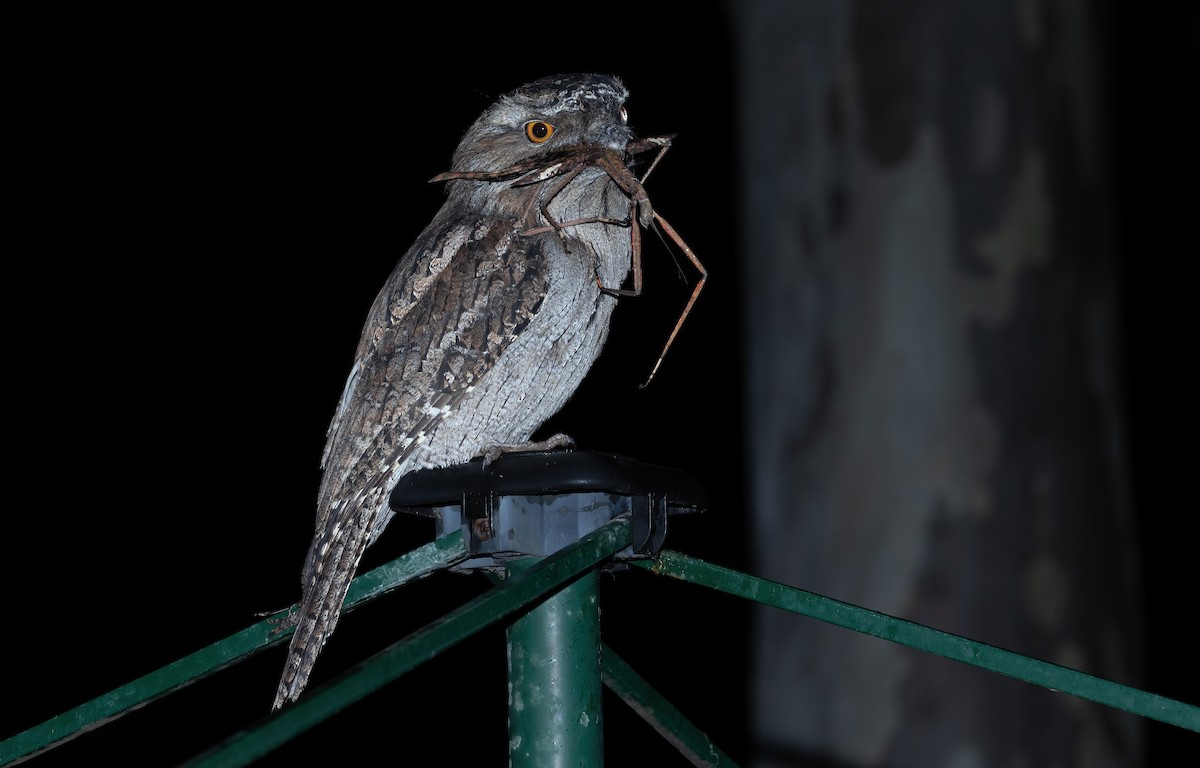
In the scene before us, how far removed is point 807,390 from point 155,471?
2.93m

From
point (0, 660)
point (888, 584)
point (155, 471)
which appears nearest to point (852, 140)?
point (888, 584)

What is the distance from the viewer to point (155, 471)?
4.96 m

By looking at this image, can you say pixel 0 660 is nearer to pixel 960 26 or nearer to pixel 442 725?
pixel 442 725

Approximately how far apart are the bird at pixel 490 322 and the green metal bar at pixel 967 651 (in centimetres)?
82

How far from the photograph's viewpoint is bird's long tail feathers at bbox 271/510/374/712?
5.98 feet

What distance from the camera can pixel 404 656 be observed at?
0.95 m

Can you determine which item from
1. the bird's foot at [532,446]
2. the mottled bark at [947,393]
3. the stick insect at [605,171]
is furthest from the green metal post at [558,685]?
the mottled bark at [947,393]

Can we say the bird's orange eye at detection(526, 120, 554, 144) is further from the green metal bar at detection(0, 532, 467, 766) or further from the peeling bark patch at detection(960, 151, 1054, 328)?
the peeling bark patch at detection(960, 151, 1054, 328)

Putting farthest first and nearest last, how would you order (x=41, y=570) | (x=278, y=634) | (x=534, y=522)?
(x=41, y=570), (x=278, y=634), (x=534, y=522)

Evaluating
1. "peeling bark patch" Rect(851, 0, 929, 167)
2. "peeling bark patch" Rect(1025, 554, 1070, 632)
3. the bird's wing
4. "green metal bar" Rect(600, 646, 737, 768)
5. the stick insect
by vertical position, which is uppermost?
"peeling bark patch" Rect(851, 0, 929, 167)

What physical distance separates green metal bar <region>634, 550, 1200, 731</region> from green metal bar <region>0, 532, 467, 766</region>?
15.9 inches

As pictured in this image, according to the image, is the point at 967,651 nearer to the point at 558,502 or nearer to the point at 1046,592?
the point at 558,502

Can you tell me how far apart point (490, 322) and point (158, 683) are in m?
1.17

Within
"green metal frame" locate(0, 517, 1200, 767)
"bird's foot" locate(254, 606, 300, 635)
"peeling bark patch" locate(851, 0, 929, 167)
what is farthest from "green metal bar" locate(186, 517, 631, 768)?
"peeling bark patch" locate(851, 0, 929, 167)
